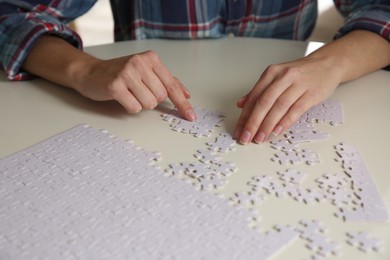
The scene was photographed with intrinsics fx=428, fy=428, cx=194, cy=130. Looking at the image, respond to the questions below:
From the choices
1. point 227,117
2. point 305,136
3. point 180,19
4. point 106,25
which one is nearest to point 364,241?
point 305,136

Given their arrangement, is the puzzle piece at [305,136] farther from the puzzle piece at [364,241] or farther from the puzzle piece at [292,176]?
the puzzle piece at [364,241]

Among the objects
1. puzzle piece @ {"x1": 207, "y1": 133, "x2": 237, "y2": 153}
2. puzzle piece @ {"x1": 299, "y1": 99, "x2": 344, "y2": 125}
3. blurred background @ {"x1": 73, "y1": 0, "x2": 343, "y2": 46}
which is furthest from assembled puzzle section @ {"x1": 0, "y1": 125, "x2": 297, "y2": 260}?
blurred background @ {"x1": 73, "y1": 0, "x2": 343, "y2": 46}

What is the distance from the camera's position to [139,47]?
4.16 feet

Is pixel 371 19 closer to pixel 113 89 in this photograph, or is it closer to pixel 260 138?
pixel 260 138

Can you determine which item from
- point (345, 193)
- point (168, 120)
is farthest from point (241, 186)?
point (168, 120)

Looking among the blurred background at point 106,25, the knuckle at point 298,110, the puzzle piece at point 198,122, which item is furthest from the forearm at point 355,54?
the blurred background at point 106,25

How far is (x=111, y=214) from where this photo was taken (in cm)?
61

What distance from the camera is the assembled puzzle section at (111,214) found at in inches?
21.5

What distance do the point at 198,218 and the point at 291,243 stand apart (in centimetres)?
13

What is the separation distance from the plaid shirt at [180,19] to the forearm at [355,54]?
33mm

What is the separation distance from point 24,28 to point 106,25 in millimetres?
2510

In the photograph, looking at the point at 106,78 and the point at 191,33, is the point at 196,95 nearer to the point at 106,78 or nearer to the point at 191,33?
the point at 106,78

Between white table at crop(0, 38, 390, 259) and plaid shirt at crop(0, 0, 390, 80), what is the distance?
8cm

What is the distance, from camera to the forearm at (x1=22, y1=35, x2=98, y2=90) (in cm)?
96
